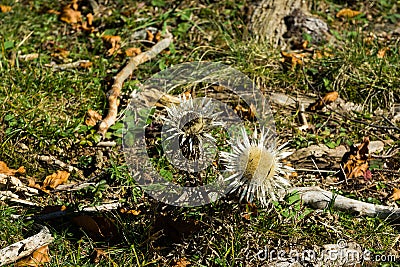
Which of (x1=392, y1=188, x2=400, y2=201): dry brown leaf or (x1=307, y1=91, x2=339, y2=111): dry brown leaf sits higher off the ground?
(x1=307, y1=91, x2=339, y2=111): dry brown leaf

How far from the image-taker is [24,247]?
9.39ft

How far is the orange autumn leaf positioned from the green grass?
0.04 metres

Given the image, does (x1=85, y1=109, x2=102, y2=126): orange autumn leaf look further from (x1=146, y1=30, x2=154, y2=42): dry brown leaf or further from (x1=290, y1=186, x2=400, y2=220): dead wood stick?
(x1=290, y1=186, x2=400, y2=220): dead wood stick

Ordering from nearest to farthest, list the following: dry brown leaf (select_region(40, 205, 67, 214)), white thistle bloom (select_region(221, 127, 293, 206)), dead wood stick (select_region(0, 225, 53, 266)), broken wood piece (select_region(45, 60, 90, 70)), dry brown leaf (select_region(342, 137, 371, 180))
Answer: white thistle bloom (select_region(221, 127, 293, 206)), dead wood stick (select_region(0, 225, 53, 266)), dry brown leaf (select_region(40, 205, 67, 214)), dry brown leaf (select_region(342, 137, 371, 180)), broken wood piece (select_region(45, 60, 90, 70))

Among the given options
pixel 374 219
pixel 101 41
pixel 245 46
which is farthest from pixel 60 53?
pixel 374 219

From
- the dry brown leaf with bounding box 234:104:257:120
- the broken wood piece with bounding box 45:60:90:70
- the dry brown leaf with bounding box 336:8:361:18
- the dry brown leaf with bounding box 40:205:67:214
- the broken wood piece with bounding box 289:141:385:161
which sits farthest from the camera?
the dry brown leaf with bounding box 336:8:361:18

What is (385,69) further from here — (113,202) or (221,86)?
(113,202)

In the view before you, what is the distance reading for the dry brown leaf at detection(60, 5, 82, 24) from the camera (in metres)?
4.92

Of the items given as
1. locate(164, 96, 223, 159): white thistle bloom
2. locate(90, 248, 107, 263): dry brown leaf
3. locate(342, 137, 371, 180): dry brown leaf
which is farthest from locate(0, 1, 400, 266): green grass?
locate(164, 96, 223, 159): white thistle bloom

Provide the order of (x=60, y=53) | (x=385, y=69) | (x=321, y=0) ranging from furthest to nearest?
(x=321, y=0)
(x=60, y=53)
(x=385, y=69)

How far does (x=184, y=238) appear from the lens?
3012 mm

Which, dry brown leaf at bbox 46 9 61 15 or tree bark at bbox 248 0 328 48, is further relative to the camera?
dry brown leaf at bbox 46 9 61 15

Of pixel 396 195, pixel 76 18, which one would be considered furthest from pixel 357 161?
pixel 76 18

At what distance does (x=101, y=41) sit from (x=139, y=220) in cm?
200
